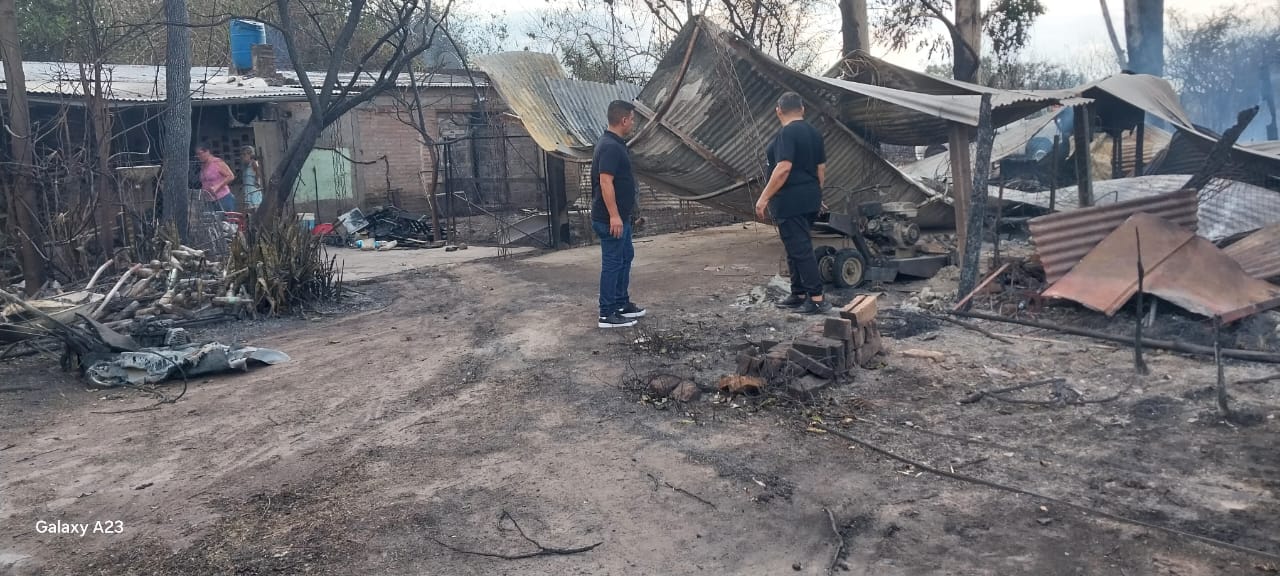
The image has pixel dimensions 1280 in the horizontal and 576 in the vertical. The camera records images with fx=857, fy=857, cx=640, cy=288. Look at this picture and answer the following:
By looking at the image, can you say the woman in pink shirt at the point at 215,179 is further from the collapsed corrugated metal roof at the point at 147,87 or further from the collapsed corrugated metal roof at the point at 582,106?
the collapsed corrugated metal roof at the point at 582,106

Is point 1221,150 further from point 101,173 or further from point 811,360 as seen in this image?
point 101,173

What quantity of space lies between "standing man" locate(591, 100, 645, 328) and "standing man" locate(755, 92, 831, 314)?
1.01 metres

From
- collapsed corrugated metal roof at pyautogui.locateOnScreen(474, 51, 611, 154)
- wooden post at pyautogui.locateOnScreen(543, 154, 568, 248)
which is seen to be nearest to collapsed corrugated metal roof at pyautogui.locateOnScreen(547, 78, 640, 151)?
collapsed corrugated metal roof at pyautogui.locateOnScreen(474, 51, 611, 154)

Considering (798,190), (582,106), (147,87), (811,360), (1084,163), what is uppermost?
(147,87)

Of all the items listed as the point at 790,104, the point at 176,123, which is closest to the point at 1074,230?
the point at 790,104

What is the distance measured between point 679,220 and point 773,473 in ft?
33.5

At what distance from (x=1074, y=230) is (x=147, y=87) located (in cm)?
1306

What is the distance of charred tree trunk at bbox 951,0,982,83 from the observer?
1280 cm

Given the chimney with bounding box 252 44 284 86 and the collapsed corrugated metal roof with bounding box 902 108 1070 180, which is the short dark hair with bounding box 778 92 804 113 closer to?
the collapsed corrugated metal roof with bounding box 902 108 1070 180

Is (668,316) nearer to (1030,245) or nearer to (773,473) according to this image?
(773,473)

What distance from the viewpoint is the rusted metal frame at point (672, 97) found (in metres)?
8.02

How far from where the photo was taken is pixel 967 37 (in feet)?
42.3

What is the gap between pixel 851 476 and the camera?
11.8 feet

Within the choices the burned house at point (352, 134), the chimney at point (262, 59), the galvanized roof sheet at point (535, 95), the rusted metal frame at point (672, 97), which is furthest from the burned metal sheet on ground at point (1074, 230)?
the chimney at point (262, 59)
